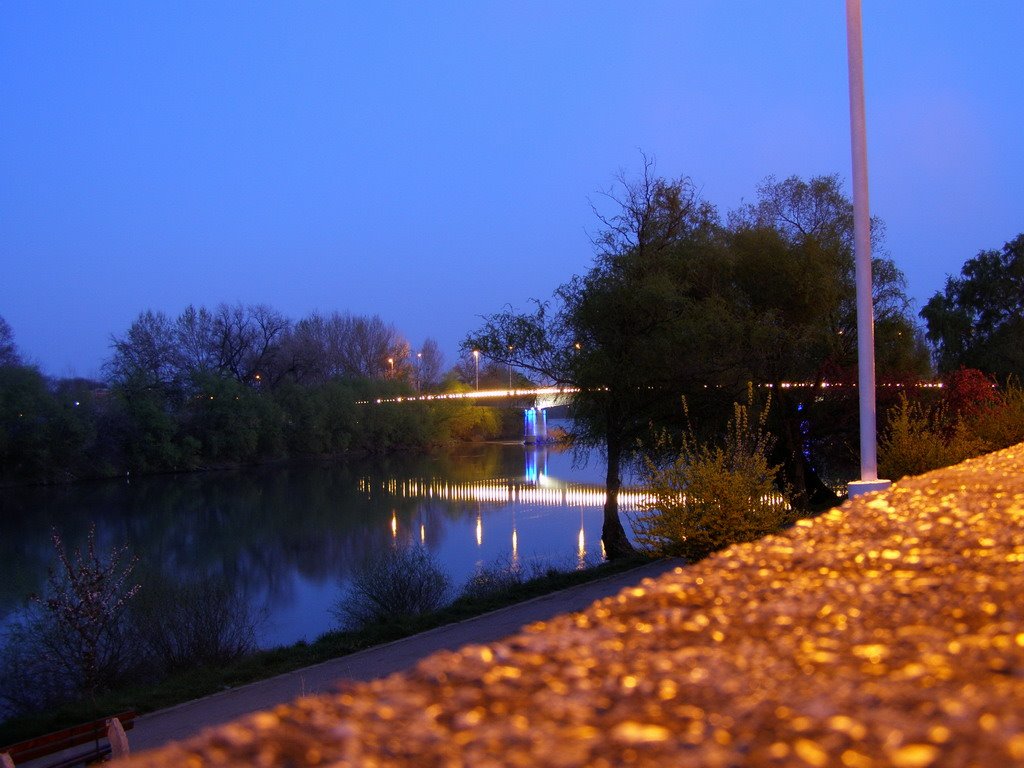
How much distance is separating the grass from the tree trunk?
18.7ft

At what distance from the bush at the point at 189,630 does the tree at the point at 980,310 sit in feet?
115

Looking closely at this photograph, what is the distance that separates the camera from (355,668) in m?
13.7

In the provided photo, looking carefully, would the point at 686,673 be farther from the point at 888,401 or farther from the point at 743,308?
the point at 743,308

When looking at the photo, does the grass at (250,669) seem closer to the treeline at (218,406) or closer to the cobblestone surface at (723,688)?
the cobblestone surface at (723,688)

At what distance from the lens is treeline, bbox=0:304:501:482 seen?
56.2 metres

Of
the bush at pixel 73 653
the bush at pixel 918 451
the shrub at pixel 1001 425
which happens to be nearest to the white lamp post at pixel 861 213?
the bush at pixel 918 451

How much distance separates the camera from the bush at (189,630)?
60.2ft

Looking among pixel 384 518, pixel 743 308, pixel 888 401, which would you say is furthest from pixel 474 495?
pixel 888 401

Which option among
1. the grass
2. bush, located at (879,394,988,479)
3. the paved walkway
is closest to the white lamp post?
bush, located at (879,394,988,479)

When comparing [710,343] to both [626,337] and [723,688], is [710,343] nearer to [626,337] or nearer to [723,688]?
[626,337]

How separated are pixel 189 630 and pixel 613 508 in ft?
37.2

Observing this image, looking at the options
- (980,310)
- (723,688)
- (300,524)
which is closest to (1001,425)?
(723,688)

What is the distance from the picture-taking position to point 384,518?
40.5 m

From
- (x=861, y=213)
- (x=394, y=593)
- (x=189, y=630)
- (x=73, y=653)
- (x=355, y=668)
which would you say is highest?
(x=861, y=213)
